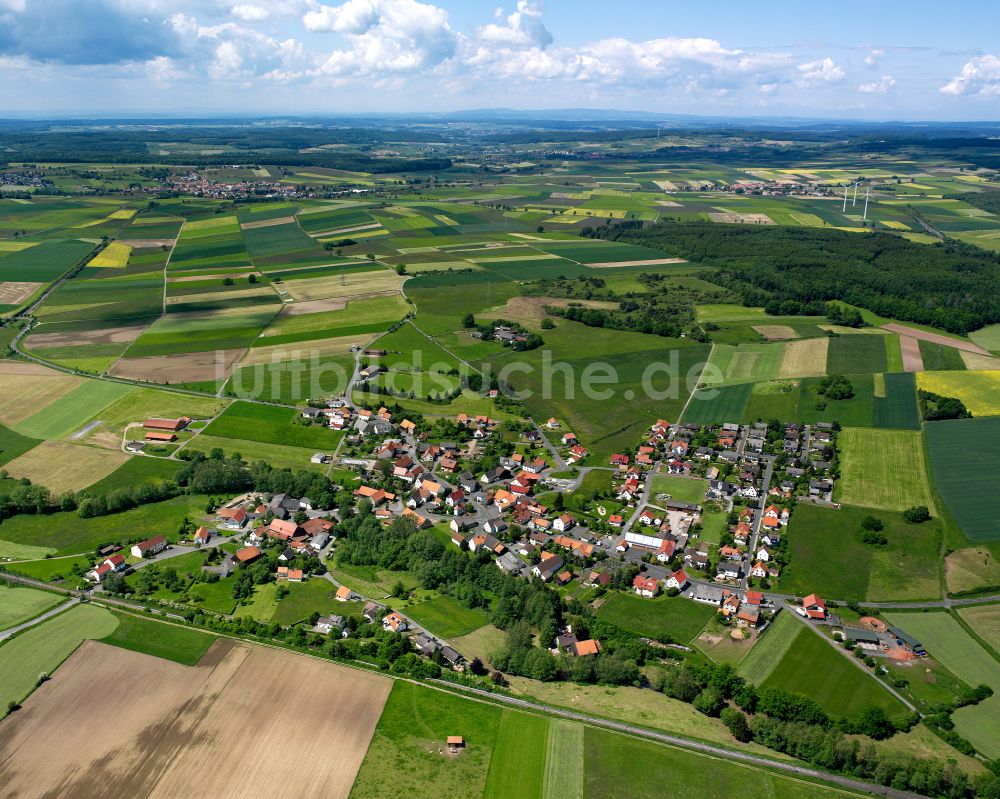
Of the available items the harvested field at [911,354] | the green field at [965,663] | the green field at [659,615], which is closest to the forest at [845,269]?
the harvested field at [911,354]

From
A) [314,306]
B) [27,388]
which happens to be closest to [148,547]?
[27,388]

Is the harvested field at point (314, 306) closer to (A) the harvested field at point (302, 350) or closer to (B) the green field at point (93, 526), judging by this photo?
(A) the harvested field at point (302, 350)

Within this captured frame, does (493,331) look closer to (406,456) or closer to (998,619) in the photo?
(406,456)

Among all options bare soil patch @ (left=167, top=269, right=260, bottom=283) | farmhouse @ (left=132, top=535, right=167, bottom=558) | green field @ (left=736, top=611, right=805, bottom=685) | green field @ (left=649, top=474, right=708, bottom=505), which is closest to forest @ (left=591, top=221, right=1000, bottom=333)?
green field @ (left=649, top=474, right=708, bottom=505)

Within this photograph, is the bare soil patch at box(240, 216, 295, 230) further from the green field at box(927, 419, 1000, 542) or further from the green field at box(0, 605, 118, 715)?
the green field at box(927, 419, 1000, 542)

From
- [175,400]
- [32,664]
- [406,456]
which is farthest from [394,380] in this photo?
[32,664]

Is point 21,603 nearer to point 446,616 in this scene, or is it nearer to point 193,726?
point 193,726
